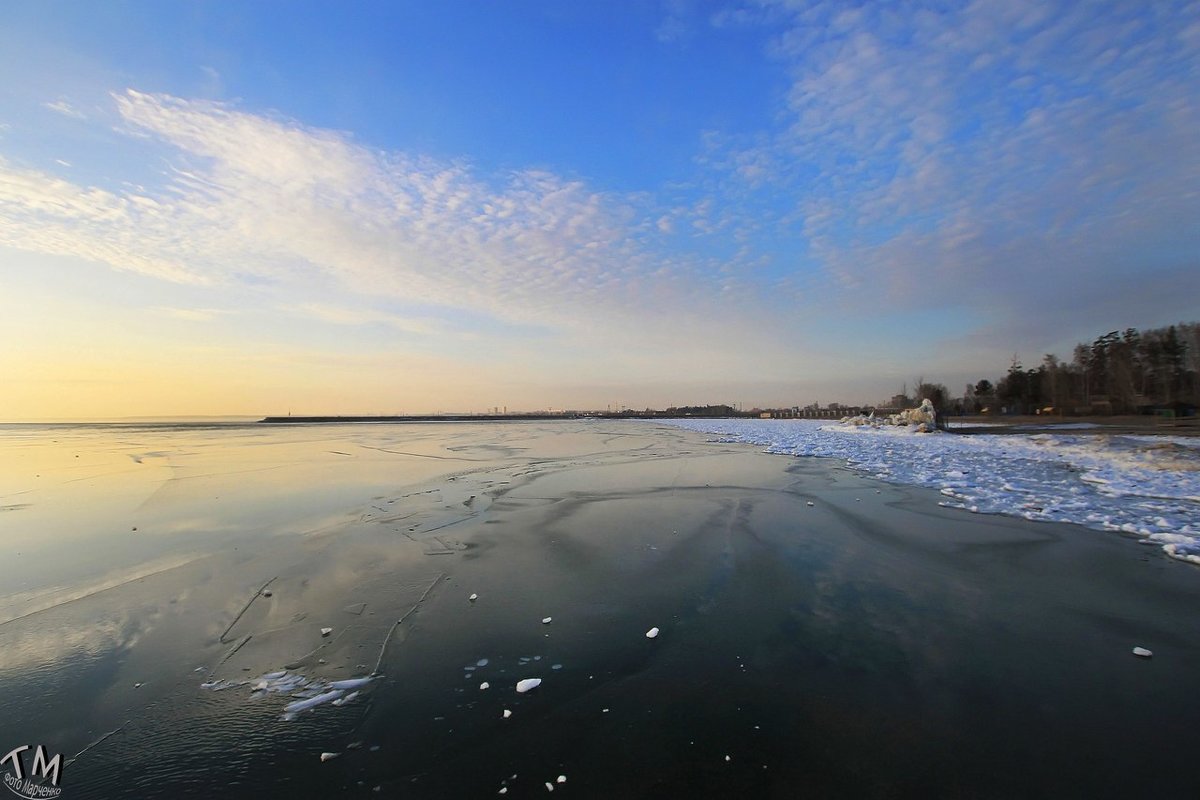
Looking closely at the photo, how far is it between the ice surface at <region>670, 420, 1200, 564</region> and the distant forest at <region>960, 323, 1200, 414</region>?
137 ft

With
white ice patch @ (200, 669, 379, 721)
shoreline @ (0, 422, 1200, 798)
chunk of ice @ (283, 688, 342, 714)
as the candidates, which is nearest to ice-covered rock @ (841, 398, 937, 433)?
shoreline @ (0, 422, 1200, 798)

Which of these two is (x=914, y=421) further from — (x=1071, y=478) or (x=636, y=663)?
(x=636, y=663)

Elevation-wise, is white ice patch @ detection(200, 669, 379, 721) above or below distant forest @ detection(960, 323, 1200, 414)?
below

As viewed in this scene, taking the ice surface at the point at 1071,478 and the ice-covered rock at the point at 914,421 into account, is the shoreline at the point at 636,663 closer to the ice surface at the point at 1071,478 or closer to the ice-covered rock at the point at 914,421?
the ice surface at the point at 1071,478

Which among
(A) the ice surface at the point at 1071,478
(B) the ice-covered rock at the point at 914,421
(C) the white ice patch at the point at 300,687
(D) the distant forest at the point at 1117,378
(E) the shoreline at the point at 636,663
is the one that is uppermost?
(D) the distant forest at the point at 1117,378

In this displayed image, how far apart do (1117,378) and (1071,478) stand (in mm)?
61728

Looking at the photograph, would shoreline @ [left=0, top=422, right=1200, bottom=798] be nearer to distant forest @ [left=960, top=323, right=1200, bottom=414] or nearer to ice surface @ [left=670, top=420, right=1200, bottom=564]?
ice surface @ [left=670, top=420, right=1200, bottom=564]

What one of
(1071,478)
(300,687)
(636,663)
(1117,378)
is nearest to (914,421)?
(1071,478)

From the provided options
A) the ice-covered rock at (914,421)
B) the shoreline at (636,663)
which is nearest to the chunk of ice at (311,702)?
the shoreline at (636,663)

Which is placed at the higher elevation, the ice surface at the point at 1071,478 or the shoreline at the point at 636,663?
the ice surface at the point at 1071,478

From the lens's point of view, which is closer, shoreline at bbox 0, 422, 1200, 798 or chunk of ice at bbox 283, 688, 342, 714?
shoreline at bbox 0, 422, 1200, 798

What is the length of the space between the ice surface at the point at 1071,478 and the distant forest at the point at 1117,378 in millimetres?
41823

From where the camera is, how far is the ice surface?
898 cm

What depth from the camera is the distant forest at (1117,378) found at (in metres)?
55.0
